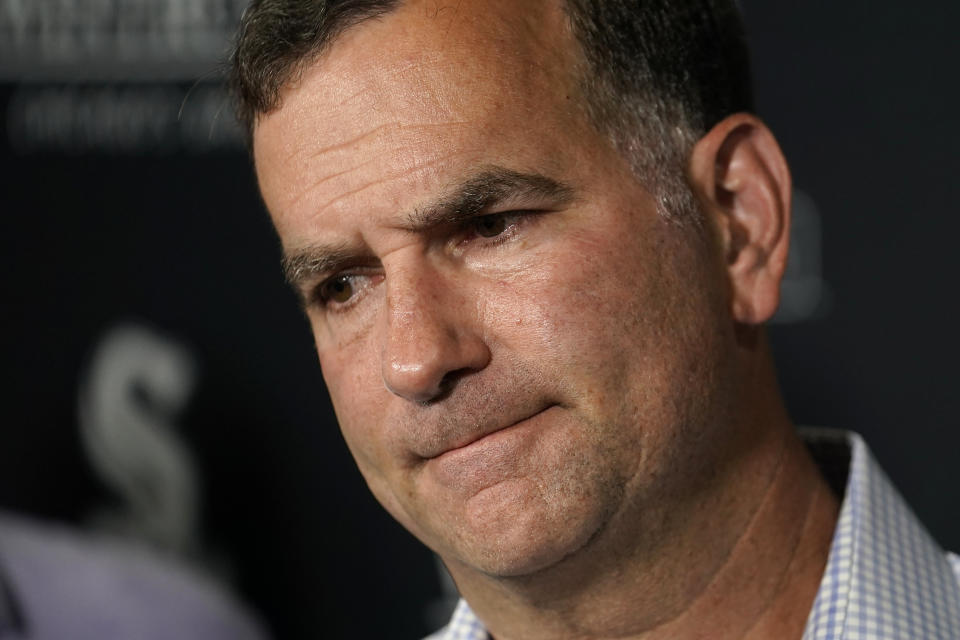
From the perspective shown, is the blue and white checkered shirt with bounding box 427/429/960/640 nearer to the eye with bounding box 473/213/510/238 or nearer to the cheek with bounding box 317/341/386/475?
the cheek with bounding box 317/341/386/475

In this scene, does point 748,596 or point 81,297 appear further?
point 81,297

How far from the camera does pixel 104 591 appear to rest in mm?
2564

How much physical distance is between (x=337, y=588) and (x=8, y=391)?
0.92m

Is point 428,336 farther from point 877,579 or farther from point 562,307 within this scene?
point 877,579

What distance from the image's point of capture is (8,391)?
2771 millimetres

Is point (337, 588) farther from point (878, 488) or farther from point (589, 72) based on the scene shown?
point (589, 72)

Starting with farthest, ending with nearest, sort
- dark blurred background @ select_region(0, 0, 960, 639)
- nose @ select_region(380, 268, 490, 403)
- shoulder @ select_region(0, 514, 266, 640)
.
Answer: dark blurred background @ select_region(0, 0, 960, 639) < shoulder @ select_region(0, 514, 266, 640) < nose @ select_region(380, 268, 490, 403)

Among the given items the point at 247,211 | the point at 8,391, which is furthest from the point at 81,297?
the point at 247,211

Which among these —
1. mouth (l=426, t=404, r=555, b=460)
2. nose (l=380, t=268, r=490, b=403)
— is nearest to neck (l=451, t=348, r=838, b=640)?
mouth (l=426, t=404, r=555, b=460)

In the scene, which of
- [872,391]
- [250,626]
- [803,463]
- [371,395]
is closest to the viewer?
[371,395]

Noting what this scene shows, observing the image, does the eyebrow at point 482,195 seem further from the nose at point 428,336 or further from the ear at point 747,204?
the ear at point 747,204

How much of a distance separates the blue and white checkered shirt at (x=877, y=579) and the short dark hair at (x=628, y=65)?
19.8 inches

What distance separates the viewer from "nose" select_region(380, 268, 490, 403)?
1.32 m

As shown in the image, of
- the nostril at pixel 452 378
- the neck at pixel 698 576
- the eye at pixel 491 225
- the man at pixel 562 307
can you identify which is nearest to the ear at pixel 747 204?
the man at pixel 562 307
